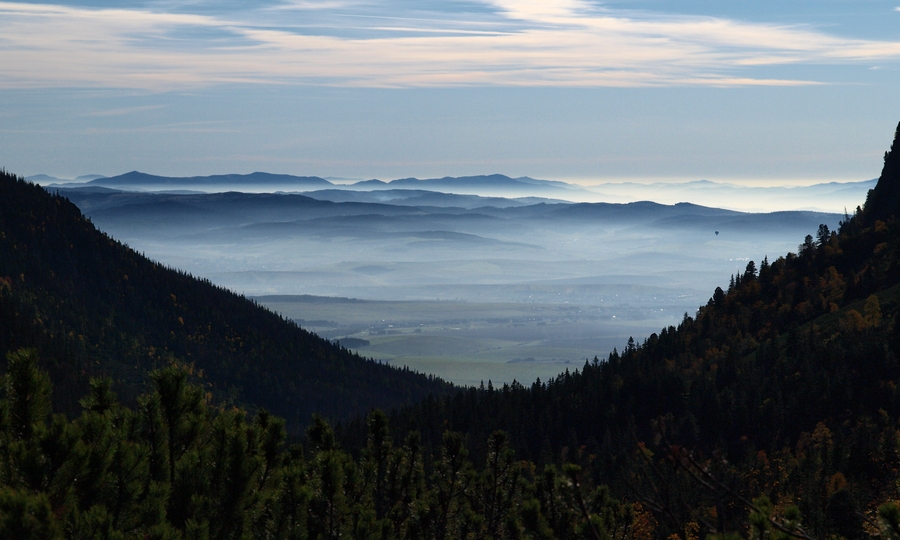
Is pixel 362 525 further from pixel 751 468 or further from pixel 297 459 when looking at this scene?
pixel 751 468

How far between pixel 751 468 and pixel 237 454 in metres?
146

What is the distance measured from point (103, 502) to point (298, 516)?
385 cm

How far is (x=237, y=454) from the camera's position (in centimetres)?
1802

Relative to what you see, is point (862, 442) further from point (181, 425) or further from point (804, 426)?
point (181, 425)

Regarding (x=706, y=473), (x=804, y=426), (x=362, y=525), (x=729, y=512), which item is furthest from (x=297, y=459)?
(x=804, y=426)

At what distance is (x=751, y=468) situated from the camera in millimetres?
150625

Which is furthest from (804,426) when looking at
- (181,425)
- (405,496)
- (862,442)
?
(181,425)

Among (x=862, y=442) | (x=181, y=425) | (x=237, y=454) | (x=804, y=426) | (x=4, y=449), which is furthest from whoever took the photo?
(x=804, y=426)

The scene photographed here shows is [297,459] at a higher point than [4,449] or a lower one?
lower

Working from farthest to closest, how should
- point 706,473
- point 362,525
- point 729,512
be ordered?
point 729,512 < point 362,525 < point 706,473

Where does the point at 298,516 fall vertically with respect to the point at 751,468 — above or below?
above

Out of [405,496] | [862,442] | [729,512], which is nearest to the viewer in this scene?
[405,496]

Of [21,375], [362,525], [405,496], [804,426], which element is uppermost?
[21,375]

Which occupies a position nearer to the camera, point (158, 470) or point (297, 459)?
point (158, 470)
